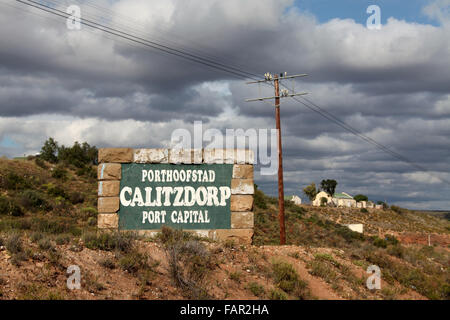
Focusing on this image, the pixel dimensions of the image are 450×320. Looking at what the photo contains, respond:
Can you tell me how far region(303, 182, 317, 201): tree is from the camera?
334ft

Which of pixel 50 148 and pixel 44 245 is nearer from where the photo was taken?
pixel 44 245

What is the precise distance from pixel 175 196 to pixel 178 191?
0.23m

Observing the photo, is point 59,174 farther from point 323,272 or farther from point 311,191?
point 311,191

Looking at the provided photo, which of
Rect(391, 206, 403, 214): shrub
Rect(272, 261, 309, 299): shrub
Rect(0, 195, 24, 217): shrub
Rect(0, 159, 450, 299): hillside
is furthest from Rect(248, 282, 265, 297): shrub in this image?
Rect(391, 206, 403, 214): shrub

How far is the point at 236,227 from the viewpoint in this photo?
17781 millimetres

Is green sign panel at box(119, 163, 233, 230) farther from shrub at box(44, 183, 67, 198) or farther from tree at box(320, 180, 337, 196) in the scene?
tree at box(320, 180, 337, 196)

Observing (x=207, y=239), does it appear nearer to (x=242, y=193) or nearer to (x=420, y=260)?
(x=242, y=193)

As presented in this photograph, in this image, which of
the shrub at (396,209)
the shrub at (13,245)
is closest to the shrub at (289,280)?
the shrub at (13,245)

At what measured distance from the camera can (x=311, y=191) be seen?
10169cm

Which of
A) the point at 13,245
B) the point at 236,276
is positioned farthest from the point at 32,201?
the point at 236,276

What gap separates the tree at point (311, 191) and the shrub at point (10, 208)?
79.5m

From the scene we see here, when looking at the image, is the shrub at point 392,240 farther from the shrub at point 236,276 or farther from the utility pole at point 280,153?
the shrub at point 236,276

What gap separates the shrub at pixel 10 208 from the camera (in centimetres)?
2869
